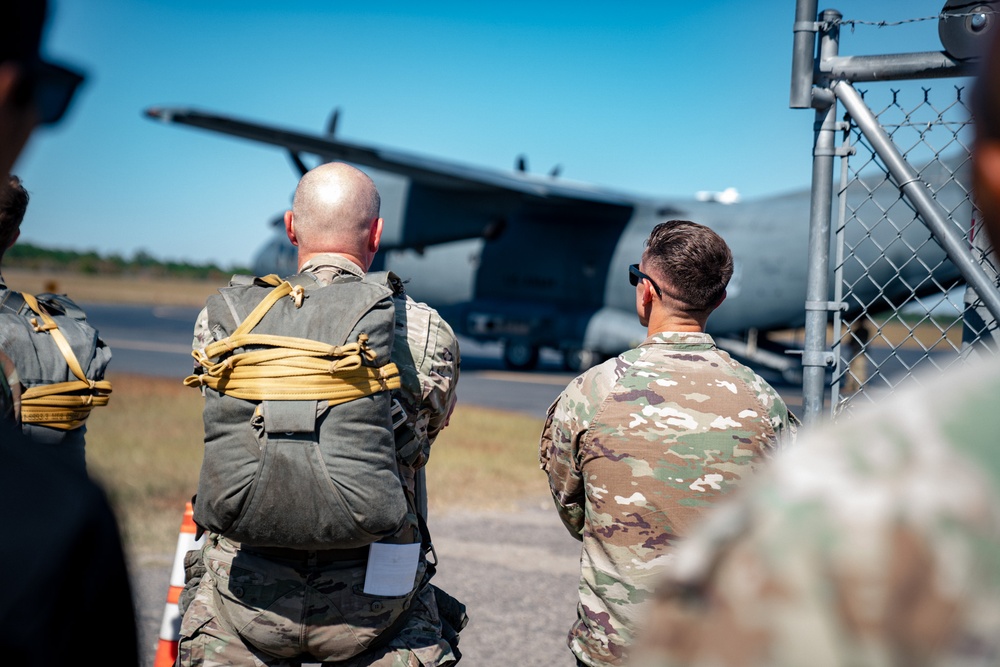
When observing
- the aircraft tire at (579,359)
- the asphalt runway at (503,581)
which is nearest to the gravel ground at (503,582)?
the asphalt runway at (503,581)

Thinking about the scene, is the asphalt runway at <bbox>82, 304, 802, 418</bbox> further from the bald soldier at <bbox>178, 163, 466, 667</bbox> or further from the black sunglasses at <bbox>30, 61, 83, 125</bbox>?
the black sunglasses at <bbox>30, 61, 83, 125</bbox>

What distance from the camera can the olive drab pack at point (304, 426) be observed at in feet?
7.16

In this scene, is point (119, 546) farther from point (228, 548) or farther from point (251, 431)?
point (228, 548)

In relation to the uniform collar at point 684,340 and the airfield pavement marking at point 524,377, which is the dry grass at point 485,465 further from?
the airfield pavement marking at point 524,377

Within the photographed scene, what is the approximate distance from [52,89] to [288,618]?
179 centimetres

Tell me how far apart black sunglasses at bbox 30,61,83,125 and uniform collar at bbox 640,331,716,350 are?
6.41 ft

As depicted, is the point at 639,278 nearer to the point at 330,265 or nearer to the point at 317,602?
the point at 330,265

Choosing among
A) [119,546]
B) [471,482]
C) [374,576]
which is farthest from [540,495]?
[119,546]

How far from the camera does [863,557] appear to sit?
2.29 ft

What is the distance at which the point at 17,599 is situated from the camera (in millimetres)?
843

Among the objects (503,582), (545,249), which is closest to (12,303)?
(503,582)

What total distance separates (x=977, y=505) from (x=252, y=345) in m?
1.92

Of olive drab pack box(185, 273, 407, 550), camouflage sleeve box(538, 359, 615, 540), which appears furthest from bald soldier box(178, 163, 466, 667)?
camouflage sleeve box(538, 359, 615, 540)

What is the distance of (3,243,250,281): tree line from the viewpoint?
76688 mm
